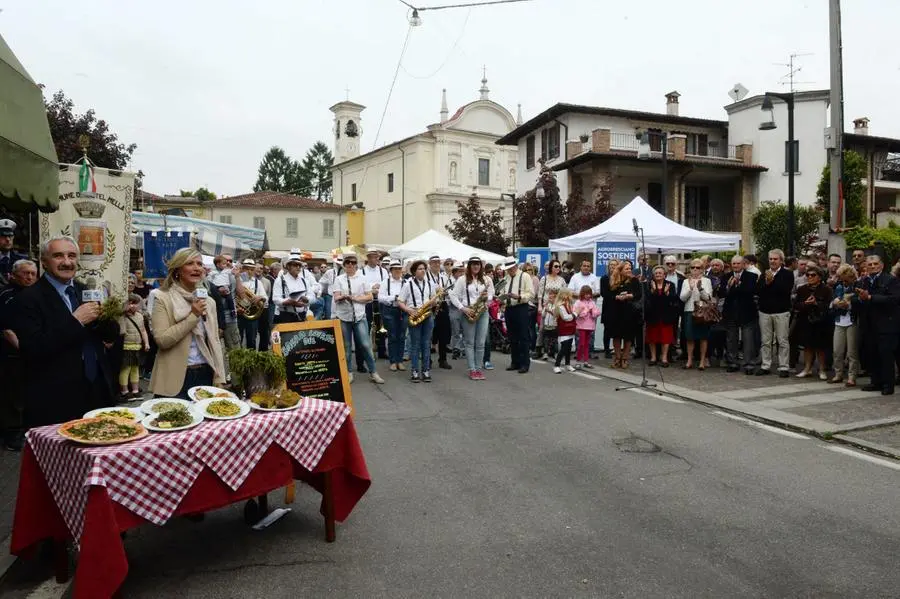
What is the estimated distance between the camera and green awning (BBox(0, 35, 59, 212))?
4.63m

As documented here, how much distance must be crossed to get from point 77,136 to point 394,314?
34.2 ft

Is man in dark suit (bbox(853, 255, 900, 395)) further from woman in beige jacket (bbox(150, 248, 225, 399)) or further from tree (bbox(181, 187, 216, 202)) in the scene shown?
tree (bbox(181, 187, 216, 202))

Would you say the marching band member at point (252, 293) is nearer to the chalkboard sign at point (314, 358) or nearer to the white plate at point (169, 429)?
the chalkboard sign at point (314, 358)

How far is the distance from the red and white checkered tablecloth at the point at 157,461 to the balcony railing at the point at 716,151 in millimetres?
38143

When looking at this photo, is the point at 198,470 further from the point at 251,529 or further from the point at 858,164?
the point at 858,164

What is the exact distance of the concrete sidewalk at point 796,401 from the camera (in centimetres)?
765

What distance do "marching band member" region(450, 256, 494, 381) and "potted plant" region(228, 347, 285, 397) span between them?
6.87 m

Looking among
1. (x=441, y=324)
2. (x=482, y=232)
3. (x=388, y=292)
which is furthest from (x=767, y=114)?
(x=482, y=232)

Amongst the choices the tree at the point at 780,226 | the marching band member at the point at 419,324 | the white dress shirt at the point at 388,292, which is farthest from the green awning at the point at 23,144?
the tree at the point at 780,226

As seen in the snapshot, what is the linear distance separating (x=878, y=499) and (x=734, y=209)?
1438 inches

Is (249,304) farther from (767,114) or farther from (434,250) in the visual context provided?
(767,114)

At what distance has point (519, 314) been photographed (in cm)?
1234

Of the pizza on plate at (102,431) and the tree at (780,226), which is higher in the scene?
the tree at (780,226)

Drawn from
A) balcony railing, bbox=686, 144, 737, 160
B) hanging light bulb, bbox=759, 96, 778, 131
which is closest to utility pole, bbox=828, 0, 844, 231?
hanging light bulb, bbox=759, 96, 778, 131
